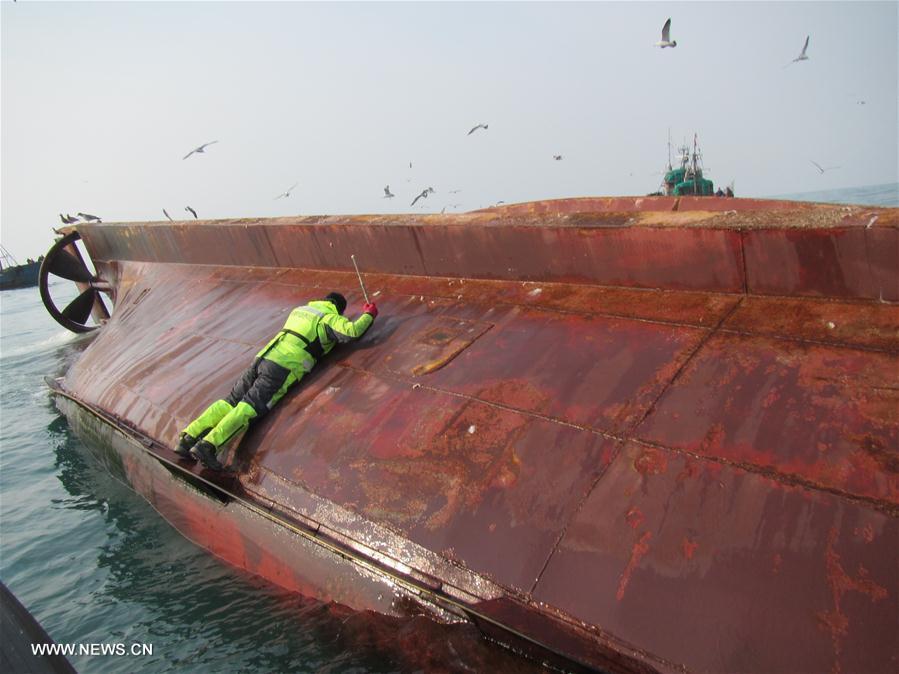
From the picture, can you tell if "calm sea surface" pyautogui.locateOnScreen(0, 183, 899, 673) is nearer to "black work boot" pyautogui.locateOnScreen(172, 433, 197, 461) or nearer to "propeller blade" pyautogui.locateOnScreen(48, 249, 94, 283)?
"black work boot" pyautogui.locateOnScreen(172, 433, 197, 461)

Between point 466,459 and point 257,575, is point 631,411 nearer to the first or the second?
point 466,459

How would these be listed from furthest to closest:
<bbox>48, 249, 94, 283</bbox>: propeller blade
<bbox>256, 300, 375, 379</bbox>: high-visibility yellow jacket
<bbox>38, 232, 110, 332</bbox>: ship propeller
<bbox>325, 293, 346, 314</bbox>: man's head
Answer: <bbox>48, 249, 94, 283</bbox>: propeller blade → <bbox>38, 232, 110, 332</bbox>: ship propeller → <bbox>325, 293, 346, 314</bbox>: man's head → <bbox>256, 300, 375, 379</bbox>: high-visibility yellow jacket

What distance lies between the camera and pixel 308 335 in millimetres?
5527

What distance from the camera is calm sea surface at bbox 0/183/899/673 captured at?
11.3ft

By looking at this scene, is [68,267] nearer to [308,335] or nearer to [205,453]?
[308,335]

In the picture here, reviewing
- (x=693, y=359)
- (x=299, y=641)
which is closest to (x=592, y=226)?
(x=693, y=359)

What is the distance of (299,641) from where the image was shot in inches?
152

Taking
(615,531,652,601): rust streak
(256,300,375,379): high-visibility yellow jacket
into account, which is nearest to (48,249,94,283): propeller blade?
(256,300,375,379): high-visibility yellow jacket

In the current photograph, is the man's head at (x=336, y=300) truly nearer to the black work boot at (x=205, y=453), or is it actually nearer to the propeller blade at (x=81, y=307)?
the black work boot at (x=205, y=453)

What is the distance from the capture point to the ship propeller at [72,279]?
14.2m

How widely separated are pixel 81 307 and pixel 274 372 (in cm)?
1265

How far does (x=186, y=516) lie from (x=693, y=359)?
4703mm
